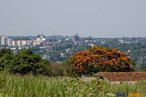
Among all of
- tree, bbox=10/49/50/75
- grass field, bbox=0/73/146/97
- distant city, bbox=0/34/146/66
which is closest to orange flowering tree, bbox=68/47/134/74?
tree, bbox=10/49/50/75

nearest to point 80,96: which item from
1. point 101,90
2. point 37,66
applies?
point 101,90

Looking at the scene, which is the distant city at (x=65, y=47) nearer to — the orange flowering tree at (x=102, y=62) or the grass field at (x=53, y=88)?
the orange flowering tree at (x=102, y=62)

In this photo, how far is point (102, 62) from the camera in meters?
31.5

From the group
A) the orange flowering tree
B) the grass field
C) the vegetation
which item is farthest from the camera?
the orange flowering tree

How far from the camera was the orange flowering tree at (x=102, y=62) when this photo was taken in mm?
31219

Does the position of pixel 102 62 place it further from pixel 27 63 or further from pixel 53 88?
pixel 53 88

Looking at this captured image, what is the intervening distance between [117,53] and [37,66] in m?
6.60

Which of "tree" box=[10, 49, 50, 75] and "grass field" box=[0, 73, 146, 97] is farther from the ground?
"grass field" box=[0, 73, 146, 97]

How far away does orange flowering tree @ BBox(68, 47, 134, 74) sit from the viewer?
31.2m

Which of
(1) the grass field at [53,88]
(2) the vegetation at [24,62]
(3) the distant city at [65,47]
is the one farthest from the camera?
(3) the distant city at [65,47]

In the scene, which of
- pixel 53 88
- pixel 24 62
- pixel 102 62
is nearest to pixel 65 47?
pixel 102 62

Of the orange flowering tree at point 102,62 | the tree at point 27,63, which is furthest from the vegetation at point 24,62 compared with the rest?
the orange flowering tree at point 102,62

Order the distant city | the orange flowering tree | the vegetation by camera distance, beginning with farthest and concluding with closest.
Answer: the distant city, the orange flowering tree, the vegetation

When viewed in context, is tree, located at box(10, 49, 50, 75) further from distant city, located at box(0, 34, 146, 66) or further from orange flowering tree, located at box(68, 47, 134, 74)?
distant city, located at box(0, 34, 146, 66)
